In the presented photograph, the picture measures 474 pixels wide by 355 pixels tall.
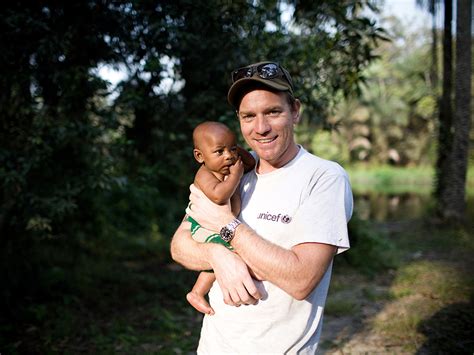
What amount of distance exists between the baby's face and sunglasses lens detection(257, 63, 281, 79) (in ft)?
1.36

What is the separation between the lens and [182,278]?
6.87m

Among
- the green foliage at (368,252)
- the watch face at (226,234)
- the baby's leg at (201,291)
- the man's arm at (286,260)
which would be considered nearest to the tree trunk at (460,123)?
the green foliage at (368,252)

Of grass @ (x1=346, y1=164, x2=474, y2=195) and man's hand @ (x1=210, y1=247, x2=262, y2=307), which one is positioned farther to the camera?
grass @ (x1=346, y1=164, x2=474, y2=195)

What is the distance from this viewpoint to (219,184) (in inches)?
77.2

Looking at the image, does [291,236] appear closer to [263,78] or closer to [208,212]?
[208,212]

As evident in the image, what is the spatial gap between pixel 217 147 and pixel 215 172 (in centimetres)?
12

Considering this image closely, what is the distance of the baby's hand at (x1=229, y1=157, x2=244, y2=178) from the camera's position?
2002 mm

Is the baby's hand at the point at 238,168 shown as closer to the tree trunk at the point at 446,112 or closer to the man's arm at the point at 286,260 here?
the man's arm at the point at 286,260

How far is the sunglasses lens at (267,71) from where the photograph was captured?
183cm

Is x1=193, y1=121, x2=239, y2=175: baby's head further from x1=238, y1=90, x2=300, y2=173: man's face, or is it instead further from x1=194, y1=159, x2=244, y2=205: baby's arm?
x1=238, y1=90, x2=300, y2=173: man's face

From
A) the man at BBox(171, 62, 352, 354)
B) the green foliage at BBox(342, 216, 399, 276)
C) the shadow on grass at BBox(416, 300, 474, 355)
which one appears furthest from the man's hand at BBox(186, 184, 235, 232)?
the green foliage at BBox(342, 216, 399, 276)

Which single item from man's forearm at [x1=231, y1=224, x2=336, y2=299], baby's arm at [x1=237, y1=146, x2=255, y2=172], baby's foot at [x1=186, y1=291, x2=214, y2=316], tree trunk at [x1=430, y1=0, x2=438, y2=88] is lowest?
baby's foot at [x1=186, y1=291, x2=214, y2=316]

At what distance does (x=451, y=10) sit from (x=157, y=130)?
27.2ft

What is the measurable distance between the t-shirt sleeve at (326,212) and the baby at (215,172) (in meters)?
0.37
